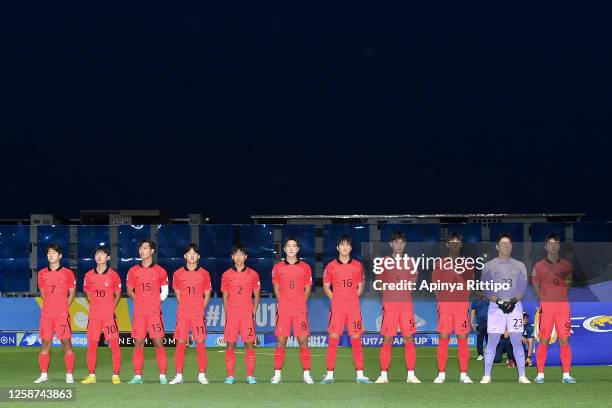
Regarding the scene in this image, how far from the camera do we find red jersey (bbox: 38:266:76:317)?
12.8 meters

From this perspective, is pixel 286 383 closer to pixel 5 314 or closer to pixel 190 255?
pixel 190 255

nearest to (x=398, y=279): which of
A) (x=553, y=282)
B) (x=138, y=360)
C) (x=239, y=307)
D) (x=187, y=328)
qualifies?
(x=553, y=282)

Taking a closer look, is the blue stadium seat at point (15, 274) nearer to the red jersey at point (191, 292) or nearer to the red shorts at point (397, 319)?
the red jersey at point (191, 292)

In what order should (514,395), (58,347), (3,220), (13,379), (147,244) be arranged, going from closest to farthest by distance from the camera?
(514,395)
(147,244)
(13,379)
(58,347)
(3,220)

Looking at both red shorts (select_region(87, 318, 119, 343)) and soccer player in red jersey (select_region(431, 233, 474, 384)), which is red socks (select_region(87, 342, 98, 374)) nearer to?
red shorts (select_region(87, 318, 119, 343))

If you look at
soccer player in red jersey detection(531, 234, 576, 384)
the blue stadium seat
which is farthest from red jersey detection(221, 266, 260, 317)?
the blue stadium seat

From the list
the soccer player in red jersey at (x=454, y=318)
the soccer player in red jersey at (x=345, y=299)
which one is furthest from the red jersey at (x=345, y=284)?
the soccer player in red jersey at (x=454, y=318)

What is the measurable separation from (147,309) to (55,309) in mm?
1291

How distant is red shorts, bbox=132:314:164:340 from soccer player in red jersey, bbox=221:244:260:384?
0.91 meters

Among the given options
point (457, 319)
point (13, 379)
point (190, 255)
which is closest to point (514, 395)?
point (457, 319)

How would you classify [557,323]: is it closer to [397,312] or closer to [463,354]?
[463,354]

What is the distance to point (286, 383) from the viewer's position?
41.6 feet

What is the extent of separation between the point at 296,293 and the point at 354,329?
0.92 metres

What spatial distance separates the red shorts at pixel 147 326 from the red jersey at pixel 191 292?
0.32 meters
